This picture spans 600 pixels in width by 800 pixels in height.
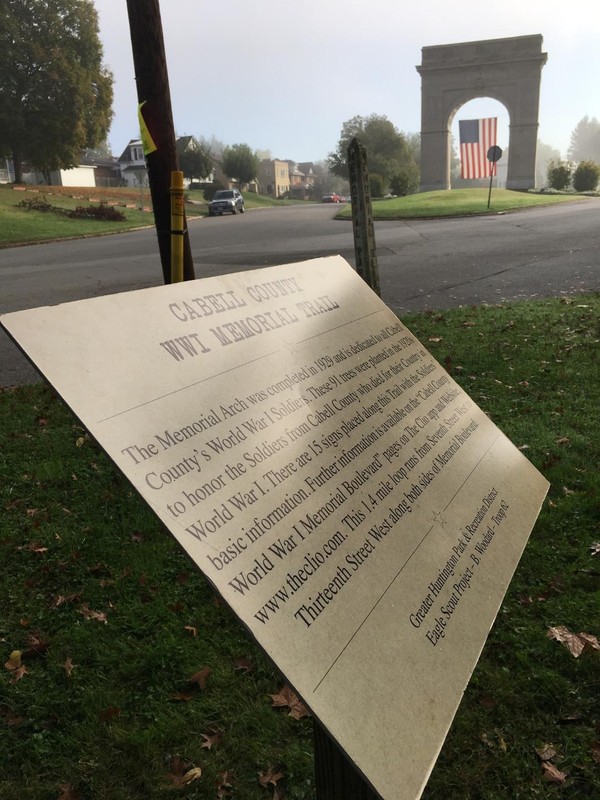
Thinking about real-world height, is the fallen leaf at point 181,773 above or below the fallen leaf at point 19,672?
below

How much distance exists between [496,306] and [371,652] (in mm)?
8158

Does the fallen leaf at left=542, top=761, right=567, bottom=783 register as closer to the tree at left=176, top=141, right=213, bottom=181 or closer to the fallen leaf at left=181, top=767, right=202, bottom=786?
the fallen leaf at left=181, top=767, right=202, bottom=786

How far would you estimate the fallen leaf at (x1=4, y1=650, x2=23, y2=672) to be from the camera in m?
2.98

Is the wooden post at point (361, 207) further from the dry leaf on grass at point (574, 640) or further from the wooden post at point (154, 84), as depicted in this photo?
the dry leaf on grass at point (574, 640)

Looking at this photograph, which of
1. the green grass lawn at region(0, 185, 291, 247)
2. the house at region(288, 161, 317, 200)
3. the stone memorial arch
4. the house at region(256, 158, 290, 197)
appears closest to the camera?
the green grass lawn at region(0, 185, 291, 247)

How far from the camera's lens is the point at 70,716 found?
8.94 feet

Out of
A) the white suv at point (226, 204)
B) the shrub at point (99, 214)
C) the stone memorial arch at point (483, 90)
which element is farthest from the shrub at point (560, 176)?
the shrub at point (99, 214)

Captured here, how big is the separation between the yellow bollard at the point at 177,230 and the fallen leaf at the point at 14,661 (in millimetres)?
1946

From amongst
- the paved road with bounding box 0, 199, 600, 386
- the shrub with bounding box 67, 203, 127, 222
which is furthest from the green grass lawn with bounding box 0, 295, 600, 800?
the shrub with bounding box 67, 203, 127, 222

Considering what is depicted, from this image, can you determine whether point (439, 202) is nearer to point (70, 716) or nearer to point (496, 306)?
point (496, 306)

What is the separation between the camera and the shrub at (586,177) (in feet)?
154

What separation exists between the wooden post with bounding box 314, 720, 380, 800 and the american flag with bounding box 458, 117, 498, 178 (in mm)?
32706

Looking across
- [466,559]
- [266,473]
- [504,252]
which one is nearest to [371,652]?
[266,473]

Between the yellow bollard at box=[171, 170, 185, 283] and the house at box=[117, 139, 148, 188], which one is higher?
the house at box=[117, 139, 148, 188]
